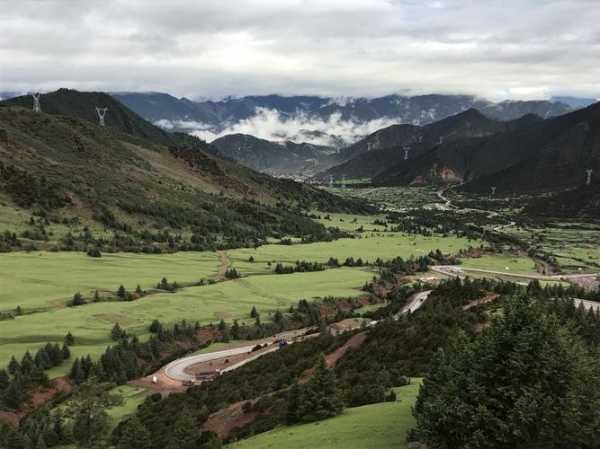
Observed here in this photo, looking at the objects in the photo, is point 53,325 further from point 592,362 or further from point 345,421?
point 592,362

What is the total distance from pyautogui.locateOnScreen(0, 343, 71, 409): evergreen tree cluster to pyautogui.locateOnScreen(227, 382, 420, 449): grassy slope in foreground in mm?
62356

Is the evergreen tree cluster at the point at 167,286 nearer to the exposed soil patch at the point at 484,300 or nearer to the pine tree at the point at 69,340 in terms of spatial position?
the pine tree at the point at 69,340

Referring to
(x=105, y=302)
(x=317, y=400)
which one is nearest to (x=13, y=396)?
(x=105, y=302)

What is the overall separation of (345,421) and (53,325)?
103842mm

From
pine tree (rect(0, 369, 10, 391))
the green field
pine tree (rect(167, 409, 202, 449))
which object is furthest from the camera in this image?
pine tree (rect(0, 369, 10, 391))

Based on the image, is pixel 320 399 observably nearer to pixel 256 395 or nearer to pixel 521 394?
pixel 256 395

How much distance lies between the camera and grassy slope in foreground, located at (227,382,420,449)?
42.1 m

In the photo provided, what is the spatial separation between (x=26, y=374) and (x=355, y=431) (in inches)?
3151

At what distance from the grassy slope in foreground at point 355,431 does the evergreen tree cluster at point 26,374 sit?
205 ft

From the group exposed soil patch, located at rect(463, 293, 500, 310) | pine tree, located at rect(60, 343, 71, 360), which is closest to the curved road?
pine tree, located at rect(60, 343, 71, 360)

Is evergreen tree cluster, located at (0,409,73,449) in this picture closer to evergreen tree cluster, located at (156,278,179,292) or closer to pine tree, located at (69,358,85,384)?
pine tree, located at (69,358,85,384)

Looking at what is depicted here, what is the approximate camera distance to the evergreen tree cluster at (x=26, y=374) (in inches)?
3907

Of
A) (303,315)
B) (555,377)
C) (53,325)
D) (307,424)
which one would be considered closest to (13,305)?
(53,325)

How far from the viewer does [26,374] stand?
106 m
